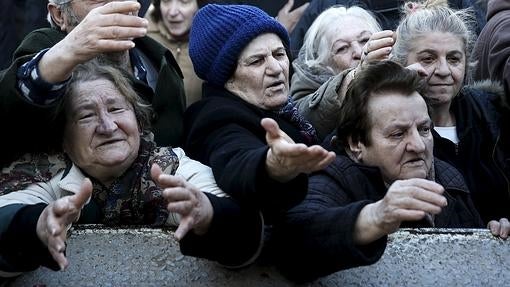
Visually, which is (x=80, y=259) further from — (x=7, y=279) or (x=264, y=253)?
(x=264, y=253)

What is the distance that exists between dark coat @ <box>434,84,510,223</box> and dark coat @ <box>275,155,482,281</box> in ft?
0.91

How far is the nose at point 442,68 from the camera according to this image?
193 inches

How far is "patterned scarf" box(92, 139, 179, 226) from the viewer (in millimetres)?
4027

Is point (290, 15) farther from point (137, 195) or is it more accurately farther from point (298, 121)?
A: point (137, 195)

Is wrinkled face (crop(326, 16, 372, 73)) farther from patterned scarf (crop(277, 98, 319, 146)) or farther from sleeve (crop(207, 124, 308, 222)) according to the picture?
sleeve (crop(207, 124, 308, 222))

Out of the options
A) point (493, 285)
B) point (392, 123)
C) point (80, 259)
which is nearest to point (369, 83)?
point (392, 123)

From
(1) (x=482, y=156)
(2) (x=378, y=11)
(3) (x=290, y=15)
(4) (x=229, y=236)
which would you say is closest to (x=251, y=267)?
(4) (x=229, y=236)

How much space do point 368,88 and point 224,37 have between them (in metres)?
0.57

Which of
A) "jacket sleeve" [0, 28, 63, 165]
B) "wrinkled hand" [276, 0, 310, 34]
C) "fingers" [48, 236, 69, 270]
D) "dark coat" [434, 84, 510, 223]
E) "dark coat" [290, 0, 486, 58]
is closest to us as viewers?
"fingers" [48, 236, 69, 270]

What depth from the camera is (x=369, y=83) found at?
4.32m

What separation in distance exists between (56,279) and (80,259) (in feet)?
0.38

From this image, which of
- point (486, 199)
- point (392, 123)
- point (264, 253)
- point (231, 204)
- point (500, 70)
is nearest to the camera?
point (231, 204)

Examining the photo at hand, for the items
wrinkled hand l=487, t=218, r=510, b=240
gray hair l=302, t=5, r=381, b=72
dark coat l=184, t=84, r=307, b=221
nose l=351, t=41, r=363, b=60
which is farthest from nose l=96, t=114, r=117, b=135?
nose l=351, t=41, r=363, b=60

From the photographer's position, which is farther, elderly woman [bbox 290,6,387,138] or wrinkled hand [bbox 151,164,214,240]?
elderly woman [bbox 290,6,387,138]
